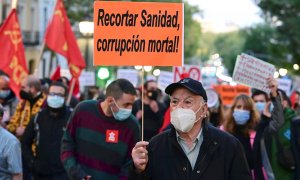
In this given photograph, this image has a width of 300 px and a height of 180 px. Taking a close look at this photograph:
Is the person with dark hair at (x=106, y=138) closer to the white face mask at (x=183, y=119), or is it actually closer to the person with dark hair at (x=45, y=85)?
the white face mask at (x=183, y=119)

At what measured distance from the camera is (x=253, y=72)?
9250 mm

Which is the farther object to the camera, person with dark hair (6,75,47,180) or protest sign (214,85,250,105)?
protest sign (214,85,250,105)

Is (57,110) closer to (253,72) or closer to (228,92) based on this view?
(253,72)

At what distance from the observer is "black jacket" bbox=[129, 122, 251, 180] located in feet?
16.9

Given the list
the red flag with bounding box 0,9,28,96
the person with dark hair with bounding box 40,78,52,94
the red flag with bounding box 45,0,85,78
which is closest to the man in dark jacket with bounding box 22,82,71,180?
the person with dark hair with bounding box 40,78,52,94

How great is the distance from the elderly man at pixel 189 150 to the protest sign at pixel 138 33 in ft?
3.26

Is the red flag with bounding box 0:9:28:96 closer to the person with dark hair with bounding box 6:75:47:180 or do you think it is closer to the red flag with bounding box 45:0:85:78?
the red flag with bounding box 45:0:85:78

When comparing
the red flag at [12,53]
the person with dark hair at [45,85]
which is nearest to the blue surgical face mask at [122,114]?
the person with dark hair at [45,85]

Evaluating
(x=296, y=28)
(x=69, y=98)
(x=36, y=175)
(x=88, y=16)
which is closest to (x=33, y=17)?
(x=88, y=16)

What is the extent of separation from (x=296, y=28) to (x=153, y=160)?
3284 cm

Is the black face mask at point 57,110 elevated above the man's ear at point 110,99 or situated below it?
below

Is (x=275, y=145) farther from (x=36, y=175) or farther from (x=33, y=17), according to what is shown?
(x=33, y=17)

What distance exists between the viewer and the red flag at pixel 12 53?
541 inches

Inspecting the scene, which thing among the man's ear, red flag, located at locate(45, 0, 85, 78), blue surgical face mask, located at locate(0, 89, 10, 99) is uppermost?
red flag, located at locate(45, 0, 85, 78)
